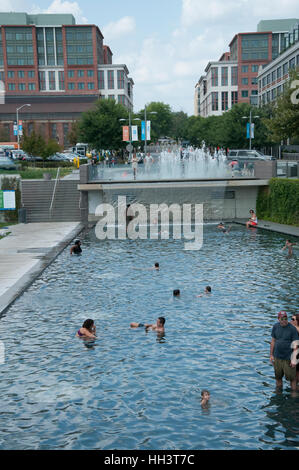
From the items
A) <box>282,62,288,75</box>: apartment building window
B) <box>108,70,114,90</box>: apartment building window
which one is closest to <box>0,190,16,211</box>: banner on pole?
<box>282,62,288,75</box>: apartment building window

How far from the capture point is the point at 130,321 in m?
18.2

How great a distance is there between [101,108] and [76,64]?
7141 centimetres

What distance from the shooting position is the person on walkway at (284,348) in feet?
39.3

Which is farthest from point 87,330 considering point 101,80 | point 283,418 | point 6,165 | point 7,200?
point 101,80

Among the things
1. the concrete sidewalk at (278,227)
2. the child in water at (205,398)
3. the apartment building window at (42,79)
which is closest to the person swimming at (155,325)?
the child in water at (205,398)

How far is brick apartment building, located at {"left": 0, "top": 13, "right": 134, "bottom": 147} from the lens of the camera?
142m

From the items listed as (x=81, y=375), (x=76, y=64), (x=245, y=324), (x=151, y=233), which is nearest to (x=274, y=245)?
(x=151, y=233)

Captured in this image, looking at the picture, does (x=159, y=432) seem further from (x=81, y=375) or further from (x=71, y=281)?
(x=71, y=281)

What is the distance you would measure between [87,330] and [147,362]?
2.55 meters

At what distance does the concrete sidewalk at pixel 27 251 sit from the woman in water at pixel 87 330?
4.06 m

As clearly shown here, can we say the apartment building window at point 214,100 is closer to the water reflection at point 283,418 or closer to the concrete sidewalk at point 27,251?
the concrete sidewalk at point 27,251

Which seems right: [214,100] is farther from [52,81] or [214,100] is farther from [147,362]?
[147,362]

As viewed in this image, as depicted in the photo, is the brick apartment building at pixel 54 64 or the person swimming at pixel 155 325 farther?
the brick apartment building at pixel 54 64

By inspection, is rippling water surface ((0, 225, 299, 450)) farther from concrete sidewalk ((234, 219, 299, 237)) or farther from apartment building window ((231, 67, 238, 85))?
apartment building window ((231, 67, 238, 85))
